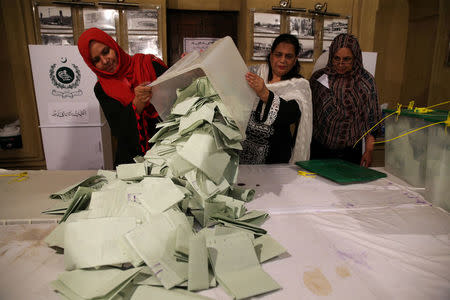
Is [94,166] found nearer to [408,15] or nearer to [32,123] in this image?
[32,123]

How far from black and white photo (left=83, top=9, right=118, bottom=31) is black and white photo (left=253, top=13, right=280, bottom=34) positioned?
1.68m

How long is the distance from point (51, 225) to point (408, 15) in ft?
17.3

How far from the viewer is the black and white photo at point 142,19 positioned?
3.42 metres

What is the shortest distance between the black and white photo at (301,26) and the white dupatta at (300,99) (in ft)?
7.03

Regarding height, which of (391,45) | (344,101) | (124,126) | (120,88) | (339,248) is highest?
(391,45)

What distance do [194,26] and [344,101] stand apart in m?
2.55

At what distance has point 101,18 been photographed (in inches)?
133

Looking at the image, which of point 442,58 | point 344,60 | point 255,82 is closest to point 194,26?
point 344,60

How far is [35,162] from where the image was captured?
12.2 ft

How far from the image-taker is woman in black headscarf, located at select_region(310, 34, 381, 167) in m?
2.13

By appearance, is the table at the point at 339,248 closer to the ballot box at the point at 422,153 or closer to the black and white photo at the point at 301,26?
the ballot box at the point at 422,153

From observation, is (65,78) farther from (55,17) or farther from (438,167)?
(438,167)

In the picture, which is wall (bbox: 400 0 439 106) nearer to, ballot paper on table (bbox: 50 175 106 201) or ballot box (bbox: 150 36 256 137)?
ballot box (bbox: 150 36 256 137)

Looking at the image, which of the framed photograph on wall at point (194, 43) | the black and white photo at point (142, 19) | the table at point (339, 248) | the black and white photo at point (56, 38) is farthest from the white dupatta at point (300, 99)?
the black and white photo at point (56, 38)
